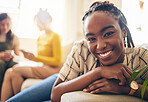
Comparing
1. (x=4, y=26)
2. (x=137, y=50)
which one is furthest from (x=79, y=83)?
(x=4, y=26)

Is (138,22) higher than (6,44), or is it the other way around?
(138,22)

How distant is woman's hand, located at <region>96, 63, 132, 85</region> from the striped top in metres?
0.13

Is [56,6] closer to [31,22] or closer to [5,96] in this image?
[31,22]

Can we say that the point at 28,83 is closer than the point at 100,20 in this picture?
No

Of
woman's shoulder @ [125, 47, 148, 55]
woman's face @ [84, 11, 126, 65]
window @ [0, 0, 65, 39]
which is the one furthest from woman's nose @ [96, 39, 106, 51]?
window @ [0, 0, 65, 39]

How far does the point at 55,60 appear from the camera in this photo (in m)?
1.95

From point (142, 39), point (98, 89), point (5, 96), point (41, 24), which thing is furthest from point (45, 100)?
point (41, 24)

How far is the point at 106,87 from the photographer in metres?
0.65

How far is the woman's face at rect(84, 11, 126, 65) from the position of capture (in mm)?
660

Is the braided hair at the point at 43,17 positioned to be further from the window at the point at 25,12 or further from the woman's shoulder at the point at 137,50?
the woman's shoulder at the point at 137,50

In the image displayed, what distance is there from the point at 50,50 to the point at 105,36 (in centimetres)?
139

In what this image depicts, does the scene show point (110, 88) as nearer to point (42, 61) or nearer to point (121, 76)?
point (121, 76)

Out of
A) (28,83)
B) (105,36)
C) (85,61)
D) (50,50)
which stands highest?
(105,36)

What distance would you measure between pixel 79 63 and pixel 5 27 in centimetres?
149
